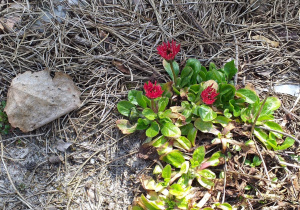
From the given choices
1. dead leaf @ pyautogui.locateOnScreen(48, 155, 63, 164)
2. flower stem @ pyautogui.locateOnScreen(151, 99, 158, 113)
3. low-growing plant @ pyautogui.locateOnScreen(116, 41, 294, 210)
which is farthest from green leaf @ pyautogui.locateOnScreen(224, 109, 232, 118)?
dead leaf @ pyautogui.locateOnScreen(48, 155, 63, 164)

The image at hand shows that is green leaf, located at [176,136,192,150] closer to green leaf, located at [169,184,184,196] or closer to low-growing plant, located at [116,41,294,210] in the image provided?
low-growing plant, located at [116,41,294,210]

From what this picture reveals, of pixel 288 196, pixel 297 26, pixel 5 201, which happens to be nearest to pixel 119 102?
pixel 5 201

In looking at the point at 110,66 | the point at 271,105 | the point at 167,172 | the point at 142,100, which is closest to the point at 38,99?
the point at 110,66

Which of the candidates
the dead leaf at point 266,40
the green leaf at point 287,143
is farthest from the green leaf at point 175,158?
the dead leaf at point 266,40

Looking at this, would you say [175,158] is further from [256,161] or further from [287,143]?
[287,143]

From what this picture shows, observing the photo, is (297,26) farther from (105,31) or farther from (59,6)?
(59,6)

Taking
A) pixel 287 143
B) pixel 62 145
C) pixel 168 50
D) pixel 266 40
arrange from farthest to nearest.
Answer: pixel 266 40, pixel 62 145, pixel 287 143, pixel 168 50
